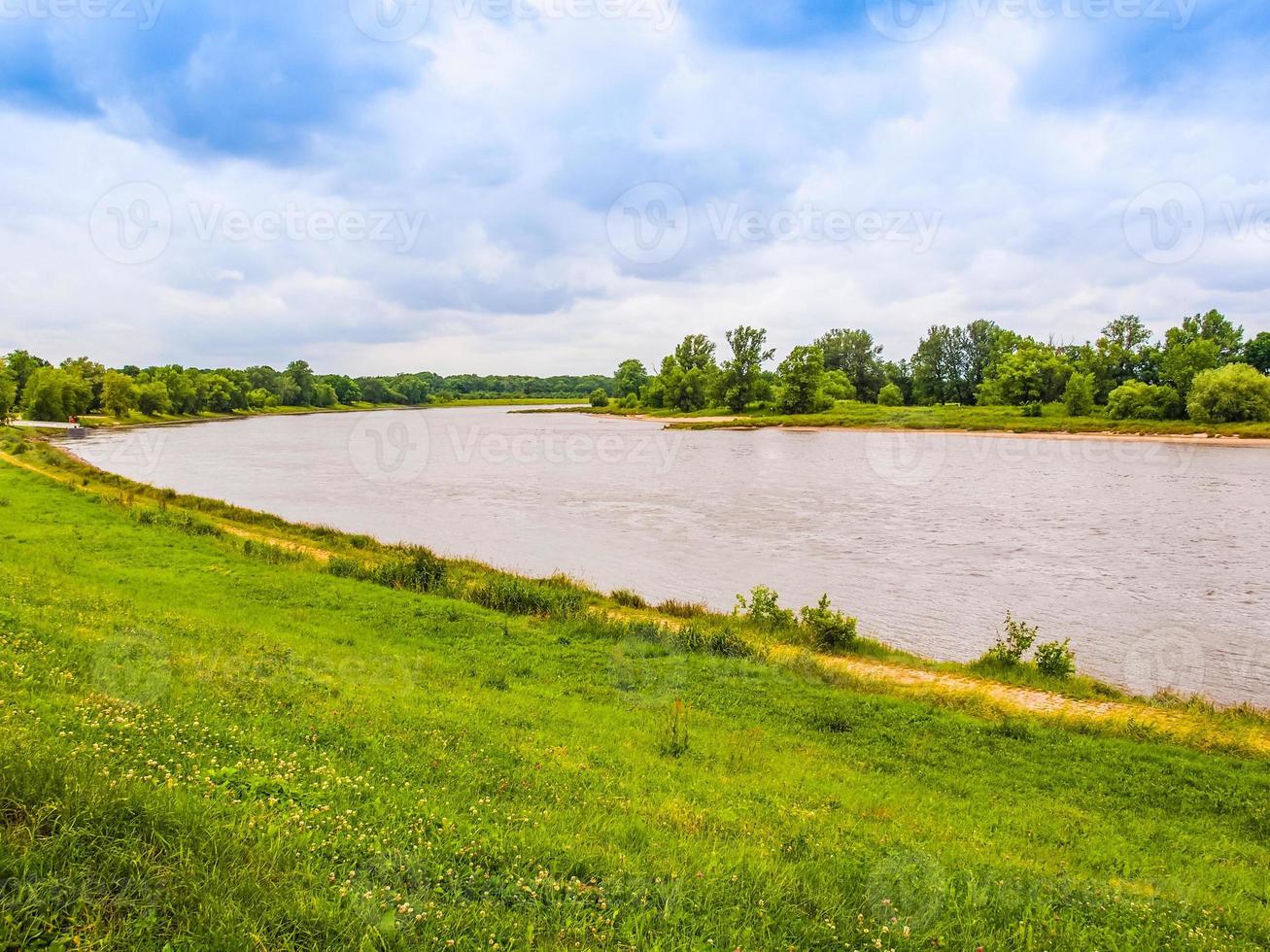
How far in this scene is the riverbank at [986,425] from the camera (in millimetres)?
85062

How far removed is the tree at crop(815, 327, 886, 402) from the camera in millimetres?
162000

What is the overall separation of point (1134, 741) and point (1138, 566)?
64.0ft

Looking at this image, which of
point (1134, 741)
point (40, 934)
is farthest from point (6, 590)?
point (1134, 741)

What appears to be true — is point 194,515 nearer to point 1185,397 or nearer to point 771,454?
point 771,454

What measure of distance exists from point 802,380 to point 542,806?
135 metres

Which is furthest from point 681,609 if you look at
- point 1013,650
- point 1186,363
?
point 1186,363

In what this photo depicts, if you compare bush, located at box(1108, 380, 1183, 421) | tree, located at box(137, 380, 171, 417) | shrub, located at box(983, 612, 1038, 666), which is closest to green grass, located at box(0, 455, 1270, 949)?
shrub, located at box(983, 612, 1038, 666)

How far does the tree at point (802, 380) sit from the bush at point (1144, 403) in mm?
48287

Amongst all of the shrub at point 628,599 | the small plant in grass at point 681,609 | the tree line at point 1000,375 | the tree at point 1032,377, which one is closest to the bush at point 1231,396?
the tree line at point 1000,375

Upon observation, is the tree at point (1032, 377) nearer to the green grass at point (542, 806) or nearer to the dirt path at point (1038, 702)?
the dirt path at point (1038, 702)

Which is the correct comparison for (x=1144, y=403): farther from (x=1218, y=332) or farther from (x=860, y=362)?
(x=860, y=362)

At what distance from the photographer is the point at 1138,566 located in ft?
91.9

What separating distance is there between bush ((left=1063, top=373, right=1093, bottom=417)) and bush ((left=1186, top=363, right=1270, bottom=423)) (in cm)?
1622

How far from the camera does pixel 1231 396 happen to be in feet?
283
